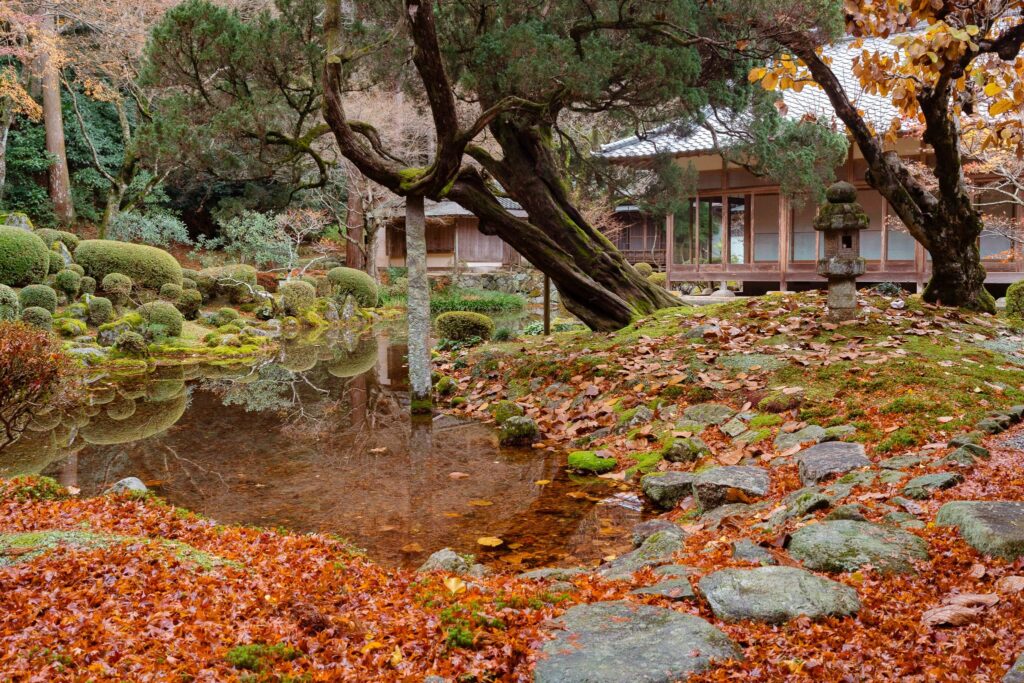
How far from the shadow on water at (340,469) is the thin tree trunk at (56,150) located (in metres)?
17.1

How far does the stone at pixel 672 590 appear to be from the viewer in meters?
3.79

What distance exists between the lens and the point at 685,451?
293 inches

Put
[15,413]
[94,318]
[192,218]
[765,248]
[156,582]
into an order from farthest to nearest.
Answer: [192,218] → [765,248] → [94,318] → [15,413] → [156,582]

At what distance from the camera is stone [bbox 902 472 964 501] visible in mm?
4680

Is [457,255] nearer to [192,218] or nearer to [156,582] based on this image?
[192,218]

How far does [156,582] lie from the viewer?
3953 mm

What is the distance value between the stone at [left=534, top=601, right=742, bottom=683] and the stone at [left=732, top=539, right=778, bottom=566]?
815 mm

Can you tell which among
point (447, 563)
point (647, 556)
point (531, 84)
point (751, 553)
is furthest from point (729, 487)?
point (531, 84)

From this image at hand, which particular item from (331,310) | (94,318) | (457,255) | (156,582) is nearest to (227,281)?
(331,310)

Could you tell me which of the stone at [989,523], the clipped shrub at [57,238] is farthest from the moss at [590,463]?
the clipped shrub at [57,238]

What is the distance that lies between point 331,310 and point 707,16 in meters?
17.8

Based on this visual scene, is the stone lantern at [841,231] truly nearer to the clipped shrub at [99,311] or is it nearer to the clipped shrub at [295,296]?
the clipped shrub at [99,311]

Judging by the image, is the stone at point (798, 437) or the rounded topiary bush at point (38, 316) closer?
the stone at point (798, 437)

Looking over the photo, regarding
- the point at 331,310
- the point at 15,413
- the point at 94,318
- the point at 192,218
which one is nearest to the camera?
the point at 15,413
